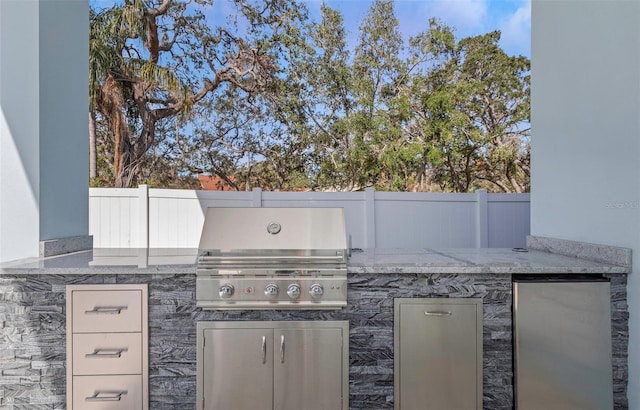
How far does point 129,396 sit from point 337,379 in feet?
3.81

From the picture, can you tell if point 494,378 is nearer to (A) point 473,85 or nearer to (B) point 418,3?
(A) point 473,85

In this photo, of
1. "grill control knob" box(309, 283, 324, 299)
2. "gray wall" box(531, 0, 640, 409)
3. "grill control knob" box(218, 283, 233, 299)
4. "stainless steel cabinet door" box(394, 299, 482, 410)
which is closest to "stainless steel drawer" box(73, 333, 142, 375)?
"grill control knob" box(218, 283, 233, 299)

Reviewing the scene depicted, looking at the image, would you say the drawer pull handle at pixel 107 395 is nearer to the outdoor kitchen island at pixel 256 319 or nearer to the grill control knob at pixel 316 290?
the outdoor kitchen island at pixel 256 319

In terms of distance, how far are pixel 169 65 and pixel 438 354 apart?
662 centimetres

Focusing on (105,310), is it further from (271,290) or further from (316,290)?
(316,290)

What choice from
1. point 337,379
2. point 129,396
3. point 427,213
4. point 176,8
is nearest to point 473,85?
point 427,213

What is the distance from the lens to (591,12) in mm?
2102

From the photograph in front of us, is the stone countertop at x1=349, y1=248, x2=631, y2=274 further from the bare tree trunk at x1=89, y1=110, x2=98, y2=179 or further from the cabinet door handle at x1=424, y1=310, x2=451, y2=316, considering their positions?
the bare tree trunk at x1=89, y1=110, x2=98, y2=179

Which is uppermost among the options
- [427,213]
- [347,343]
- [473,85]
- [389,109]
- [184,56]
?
[184,56]

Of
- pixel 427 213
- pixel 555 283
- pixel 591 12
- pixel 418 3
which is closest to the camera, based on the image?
pixel 555 283

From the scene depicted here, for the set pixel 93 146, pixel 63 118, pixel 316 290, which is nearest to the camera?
pixel 316 290

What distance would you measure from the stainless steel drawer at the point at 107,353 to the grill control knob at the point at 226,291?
1.73ft

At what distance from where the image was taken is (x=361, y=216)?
461 cm

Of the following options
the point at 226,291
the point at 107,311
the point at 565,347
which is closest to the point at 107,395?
the point at 107,311
